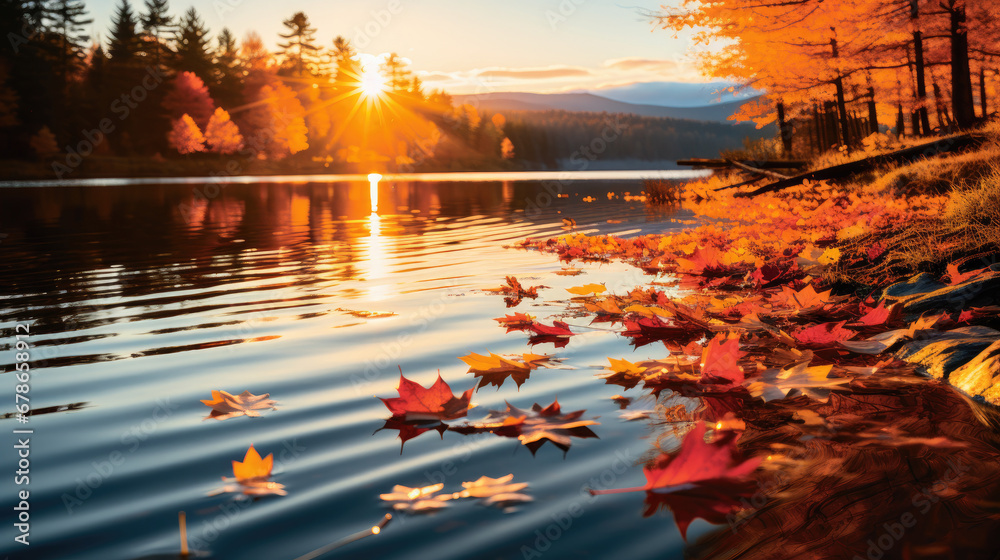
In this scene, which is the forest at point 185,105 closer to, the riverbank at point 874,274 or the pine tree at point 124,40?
the pine tree at point 124,40

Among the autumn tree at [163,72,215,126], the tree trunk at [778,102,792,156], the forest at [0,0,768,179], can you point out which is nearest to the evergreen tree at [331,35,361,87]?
the forest at [0,0,768,179]

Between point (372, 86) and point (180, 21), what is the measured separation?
50.3 metres

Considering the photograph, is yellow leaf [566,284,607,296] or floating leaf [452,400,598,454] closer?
floating leaf [452,400,598,454]

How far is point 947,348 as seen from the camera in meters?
4.00

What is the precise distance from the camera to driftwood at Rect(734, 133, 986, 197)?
36.8 ft

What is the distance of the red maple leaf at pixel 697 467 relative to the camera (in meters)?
2.37

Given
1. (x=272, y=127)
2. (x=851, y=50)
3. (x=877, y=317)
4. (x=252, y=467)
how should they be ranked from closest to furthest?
(x=252, y=467) < (x=877, y=317) < (x=851, y=50) < (x=272, y=127)

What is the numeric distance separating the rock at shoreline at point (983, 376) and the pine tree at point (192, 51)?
284ft

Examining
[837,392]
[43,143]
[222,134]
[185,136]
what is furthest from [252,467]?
[222,134]

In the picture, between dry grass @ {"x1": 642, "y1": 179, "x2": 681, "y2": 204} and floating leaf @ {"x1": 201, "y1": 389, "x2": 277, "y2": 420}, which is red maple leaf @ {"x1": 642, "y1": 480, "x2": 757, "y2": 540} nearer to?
floating leaf @ {"x1": 201, "y1": 389, "x2": 277, "y2": 420}

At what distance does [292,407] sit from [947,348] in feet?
12.5

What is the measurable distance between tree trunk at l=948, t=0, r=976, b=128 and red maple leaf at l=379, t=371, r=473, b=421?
1565 cm

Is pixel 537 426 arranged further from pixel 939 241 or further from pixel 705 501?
pixel 939 241

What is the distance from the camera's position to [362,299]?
7406mm
